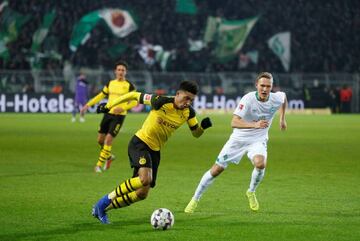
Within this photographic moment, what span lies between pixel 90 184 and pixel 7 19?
3913 centimetres

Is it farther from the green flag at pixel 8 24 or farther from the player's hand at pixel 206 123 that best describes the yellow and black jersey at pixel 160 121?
the green flag at pixel 8 24

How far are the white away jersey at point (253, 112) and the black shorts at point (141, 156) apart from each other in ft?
5.72

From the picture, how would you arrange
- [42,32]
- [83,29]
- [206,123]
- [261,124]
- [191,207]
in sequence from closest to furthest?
1. [206,123]
2. [261,124]
3. [191,207]
4. [42,32]
5. [83,29]

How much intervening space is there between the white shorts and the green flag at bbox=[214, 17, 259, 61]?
43270 mm

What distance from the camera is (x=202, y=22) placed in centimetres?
5634

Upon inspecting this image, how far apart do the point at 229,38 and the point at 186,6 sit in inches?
143

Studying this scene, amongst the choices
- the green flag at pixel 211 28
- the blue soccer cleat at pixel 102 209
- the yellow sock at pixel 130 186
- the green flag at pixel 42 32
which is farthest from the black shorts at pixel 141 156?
the green flag at pixel 211 28

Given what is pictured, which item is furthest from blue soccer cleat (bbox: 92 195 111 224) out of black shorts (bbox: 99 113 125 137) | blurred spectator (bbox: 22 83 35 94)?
blurred spectator (bbox: 22 83 35 94)

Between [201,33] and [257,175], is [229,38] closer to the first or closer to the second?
[201,33]

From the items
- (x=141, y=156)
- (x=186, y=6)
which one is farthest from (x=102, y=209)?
(x=186, y=6)

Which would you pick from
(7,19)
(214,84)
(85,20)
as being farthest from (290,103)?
(7,19)

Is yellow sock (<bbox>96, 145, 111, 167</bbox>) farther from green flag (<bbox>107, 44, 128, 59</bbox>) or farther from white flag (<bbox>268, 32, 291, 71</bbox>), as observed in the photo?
white flag (<bbox>268, 32, 291, 71</bbox>)

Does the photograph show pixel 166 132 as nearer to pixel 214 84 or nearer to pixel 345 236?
pixel 345 236

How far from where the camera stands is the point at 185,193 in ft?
45.2
